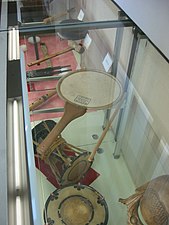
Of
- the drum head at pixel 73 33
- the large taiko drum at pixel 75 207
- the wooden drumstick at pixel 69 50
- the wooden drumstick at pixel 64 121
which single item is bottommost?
the large taiko drum at pixel 75 207

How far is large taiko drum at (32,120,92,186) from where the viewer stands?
98 centimetres

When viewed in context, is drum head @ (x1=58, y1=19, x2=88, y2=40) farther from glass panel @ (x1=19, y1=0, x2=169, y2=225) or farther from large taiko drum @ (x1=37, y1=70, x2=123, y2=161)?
large taiko drum @ (x1=37, y1=70, x2=123, y2=161)

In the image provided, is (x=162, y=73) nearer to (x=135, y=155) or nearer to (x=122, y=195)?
(x=135, y=155)

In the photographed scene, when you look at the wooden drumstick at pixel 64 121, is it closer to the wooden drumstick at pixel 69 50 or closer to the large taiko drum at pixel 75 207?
the large taiko drum at pixel 75 207

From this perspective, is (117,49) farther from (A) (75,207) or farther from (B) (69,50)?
(A) (75,207)

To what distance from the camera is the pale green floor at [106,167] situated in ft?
3.28

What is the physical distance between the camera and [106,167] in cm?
120

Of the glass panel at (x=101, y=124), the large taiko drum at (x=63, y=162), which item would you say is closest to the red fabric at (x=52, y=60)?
the glass panel at (x=101, y=124)

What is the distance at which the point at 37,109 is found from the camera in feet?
4.36

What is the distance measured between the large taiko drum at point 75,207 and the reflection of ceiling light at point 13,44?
493mm

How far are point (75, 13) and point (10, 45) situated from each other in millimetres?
893

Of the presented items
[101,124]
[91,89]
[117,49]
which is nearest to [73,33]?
[117,49]

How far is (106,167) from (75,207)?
0.38 metres

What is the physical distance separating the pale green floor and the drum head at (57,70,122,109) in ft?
0.99
